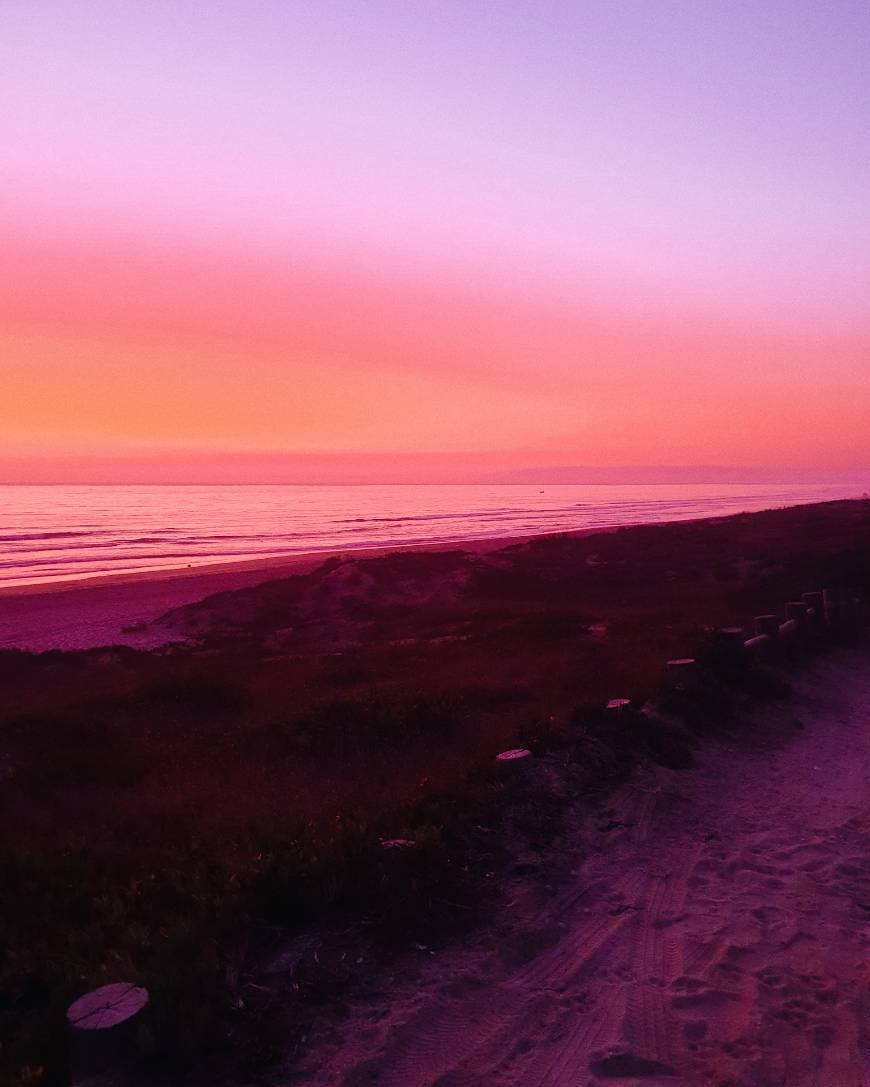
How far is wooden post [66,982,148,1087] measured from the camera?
14.8 feet

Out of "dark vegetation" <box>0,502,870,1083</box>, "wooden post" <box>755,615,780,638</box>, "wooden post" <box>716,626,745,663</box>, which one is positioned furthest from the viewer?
"wooden post" <box>755,615,780,638</box>

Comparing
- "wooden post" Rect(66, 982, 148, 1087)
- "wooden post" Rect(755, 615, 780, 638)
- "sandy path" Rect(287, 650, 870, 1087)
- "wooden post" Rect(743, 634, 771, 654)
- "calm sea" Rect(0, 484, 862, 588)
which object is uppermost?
"calm sea" Rect(0, 484, 862, 588)

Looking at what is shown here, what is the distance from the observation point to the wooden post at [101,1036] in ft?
14.8

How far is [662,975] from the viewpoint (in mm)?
5723

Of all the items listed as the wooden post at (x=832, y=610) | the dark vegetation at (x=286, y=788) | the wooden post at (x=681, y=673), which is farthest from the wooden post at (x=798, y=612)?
the wooden post at (x=681, y=673)

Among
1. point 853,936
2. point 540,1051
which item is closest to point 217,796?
point 540,1051

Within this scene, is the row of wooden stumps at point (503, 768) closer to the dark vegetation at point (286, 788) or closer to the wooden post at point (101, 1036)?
the wooden post at point (101, 1036)

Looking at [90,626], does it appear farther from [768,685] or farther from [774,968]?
[774,968]

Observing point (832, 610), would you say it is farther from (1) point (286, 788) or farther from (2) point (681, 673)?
(1) point (286, 788)

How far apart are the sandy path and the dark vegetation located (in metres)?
0.53

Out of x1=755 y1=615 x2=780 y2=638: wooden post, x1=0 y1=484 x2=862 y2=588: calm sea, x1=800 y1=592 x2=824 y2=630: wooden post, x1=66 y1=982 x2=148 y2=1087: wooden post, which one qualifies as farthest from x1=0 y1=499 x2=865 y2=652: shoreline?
x1=66 y1=982 x2=148 y2=1087: wooden post

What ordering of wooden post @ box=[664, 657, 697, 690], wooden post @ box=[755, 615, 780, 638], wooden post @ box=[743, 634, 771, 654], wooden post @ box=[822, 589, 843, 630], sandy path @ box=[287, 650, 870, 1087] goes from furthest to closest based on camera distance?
1. wooden post @ box=[822, 589, 843, 630]
2. wooden post @ box=[755, 615, 780, 638]
3. wooden post @ box=[743, 634, 771, 654]
4. wooden post @ box=[664, 657, 697, 690]
5. sandy path @ box=[287, 650, 870, 1087]

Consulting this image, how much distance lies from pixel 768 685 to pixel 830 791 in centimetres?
410

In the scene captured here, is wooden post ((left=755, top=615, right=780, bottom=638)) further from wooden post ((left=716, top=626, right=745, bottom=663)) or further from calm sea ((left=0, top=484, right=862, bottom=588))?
calm sea ((left=0, top=484, right=862, bottom=588))
